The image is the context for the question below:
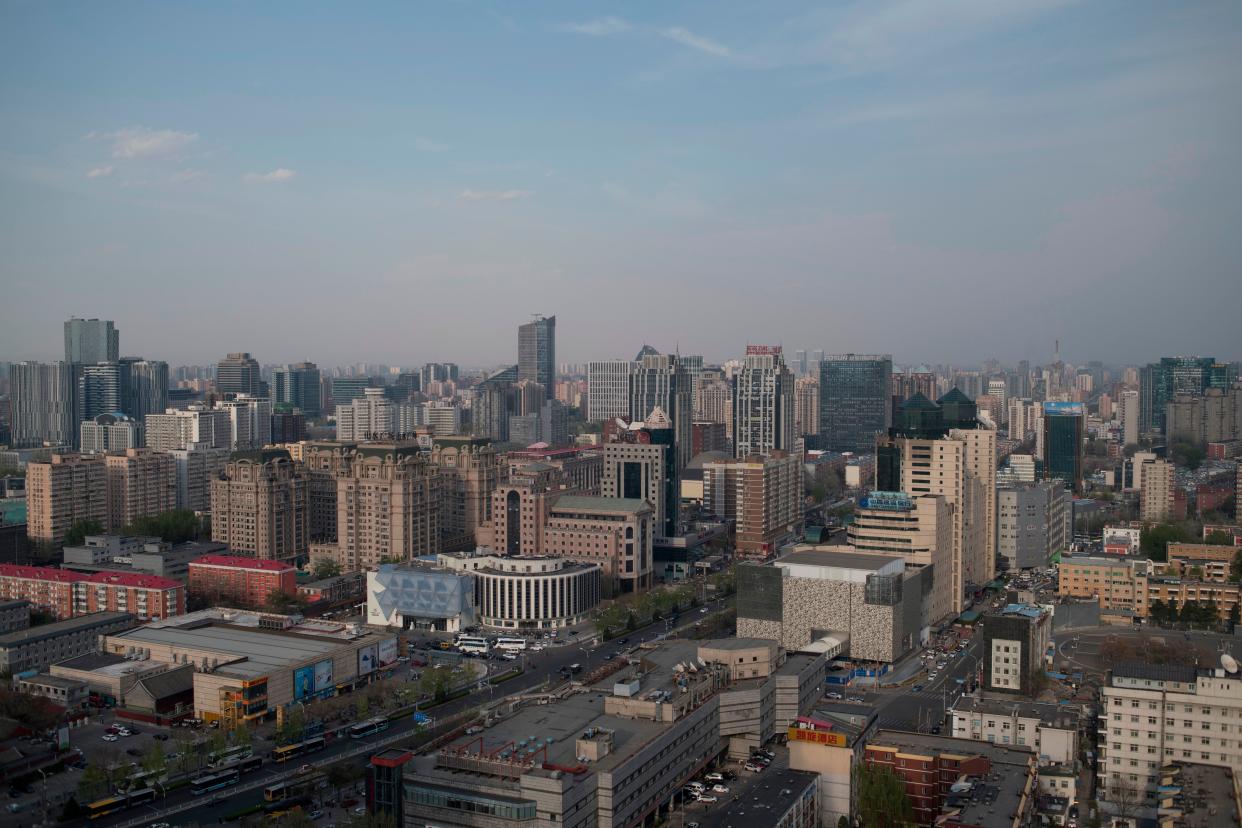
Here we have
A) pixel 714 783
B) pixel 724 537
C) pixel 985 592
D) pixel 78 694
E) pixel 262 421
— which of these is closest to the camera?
pixel 714 783

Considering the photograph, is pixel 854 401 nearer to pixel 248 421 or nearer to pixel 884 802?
pixel 248 421

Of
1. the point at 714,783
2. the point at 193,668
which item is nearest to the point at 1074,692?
the point at 714,783

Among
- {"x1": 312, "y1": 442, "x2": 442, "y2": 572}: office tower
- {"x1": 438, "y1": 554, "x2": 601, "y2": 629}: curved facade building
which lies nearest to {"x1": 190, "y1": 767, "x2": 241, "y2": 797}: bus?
{"x1": 438, "y1": 554, "x2": 601, "y2": 629}: curved facade building

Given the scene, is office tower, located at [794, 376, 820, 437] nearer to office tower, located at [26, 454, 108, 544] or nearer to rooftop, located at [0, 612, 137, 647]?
office tower, located at [26, 454, 108, 544]

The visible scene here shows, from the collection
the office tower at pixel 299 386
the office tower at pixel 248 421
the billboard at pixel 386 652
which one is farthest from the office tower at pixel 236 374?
the billboard at pixel 386 652

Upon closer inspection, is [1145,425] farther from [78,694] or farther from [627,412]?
[78,694]

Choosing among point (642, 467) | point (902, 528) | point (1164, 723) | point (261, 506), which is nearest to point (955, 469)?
point (902, 528)
